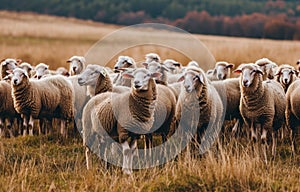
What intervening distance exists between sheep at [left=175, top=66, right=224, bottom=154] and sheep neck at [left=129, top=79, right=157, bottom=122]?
2.39ft

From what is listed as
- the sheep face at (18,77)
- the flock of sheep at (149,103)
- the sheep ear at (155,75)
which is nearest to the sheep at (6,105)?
the flock of sheep at (149,103)

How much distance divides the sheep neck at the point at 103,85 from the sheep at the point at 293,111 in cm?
259

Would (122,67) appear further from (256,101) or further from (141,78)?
(141,78)

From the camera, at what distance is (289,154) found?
24.8 ft

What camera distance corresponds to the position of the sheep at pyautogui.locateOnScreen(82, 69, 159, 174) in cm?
648

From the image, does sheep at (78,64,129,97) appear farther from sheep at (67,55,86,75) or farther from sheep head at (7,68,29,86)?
sheep at (67,55,86,75)

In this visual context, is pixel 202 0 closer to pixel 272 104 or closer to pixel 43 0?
pixel 43 0

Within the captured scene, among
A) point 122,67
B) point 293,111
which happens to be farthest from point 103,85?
point 293,111

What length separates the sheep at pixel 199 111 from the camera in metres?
7.30

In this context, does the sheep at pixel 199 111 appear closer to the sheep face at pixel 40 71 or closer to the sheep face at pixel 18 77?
the sheep face at pixel 18 77

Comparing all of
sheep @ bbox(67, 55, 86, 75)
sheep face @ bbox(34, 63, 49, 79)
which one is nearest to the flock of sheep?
sheep face @ bbox(34, 63, 49, 79)

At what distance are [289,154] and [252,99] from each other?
91 cm

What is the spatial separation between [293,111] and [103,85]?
2.75 m

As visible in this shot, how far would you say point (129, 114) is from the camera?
6.57 meters
